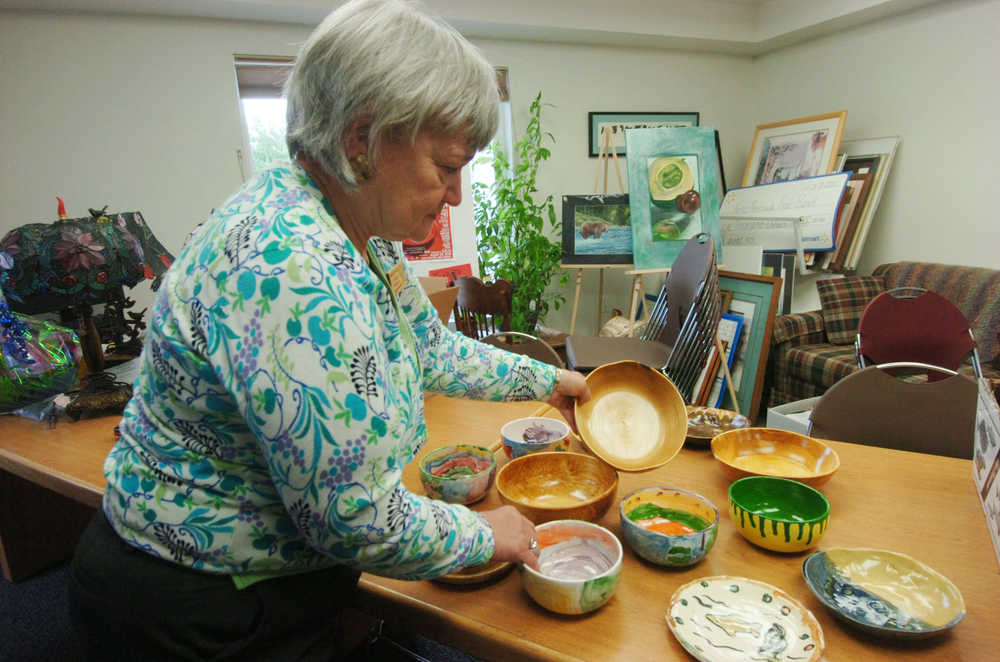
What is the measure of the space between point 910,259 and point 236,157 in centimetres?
437

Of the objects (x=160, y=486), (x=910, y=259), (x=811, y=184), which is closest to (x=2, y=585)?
(x=160, y=486)

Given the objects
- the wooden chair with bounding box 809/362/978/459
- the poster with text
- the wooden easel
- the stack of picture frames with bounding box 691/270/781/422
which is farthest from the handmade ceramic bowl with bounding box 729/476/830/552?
the poster with text

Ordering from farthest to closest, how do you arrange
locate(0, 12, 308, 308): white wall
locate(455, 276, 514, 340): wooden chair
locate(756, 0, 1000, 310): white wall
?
locate(756, 0, 1000, 310): white wall
locate(455, 276, 514, 340): wooden chair
locate(0, 12, 308, 308): white wall

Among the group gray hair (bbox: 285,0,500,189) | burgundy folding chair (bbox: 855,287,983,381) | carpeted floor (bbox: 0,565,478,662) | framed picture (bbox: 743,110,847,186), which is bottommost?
carpeted floor (bbox: 0,565,478,662)

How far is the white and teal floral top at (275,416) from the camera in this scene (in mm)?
558

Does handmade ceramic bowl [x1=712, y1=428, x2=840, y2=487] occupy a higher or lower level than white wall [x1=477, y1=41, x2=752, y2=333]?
lower

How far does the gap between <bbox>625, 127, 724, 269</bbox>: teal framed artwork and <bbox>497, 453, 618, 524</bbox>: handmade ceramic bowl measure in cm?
274

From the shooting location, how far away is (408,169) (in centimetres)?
71

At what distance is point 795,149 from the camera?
13.9 feet

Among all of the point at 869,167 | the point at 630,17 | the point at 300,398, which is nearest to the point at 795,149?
the point at 869,167

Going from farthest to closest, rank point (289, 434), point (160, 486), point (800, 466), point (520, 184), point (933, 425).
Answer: point (520, 184) → point (933, 425) → point (800, 466) → point (160, 486) → point (289, 434)

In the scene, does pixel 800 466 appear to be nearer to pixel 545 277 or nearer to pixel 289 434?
pixel 289 434

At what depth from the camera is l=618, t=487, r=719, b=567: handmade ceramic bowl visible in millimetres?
799

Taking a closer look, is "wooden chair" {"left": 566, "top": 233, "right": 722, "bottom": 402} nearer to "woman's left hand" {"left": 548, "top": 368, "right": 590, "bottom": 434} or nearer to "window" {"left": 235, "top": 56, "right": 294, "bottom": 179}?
"woman's left hand" {"left": 548, "top": 368, "right": 590, "bottom": 434}
